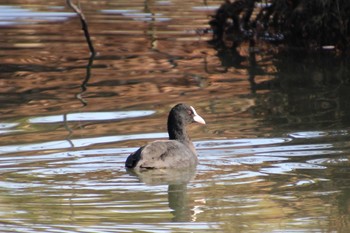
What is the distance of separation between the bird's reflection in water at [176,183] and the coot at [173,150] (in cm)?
6

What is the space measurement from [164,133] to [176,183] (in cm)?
231

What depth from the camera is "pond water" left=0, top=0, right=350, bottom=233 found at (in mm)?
8797

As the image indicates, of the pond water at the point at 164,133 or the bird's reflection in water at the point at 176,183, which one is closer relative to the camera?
the pond water at the point at 164,133

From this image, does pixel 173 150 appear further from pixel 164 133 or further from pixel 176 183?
pixel 164 133

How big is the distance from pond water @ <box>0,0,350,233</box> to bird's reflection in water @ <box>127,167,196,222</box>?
0.02 m

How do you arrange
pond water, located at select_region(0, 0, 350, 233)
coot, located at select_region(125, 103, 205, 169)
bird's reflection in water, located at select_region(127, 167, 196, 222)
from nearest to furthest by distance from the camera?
pond water, located at select_region(0, 0, 350, 233) < bird's reflection in water, located at select_region(127, 167, 196, 222) < coot, located at select_region(125, 103, 205, 169)

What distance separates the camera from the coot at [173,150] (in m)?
10.2

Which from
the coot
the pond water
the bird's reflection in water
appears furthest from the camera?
the coot

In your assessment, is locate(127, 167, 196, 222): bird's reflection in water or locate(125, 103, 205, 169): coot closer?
locate(127, 167, 196, 222): bird's reflection in water

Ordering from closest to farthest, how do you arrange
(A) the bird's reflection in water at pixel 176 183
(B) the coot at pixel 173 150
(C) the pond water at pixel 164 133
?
(C) the pond water at pixel 164 133, (A) the bird's reflection in water at pixel 176 183, (B) the coot at pixel 173 150

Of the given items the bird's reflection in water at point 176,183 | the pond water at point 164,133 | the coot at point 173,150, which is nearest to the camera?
the pond water at point 164,133

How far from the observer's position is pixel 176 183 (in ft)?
33.1

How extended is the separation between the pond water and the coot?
0.34 feet

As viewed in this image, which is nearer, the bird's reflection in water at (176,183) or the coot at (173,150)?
the bird's reflection in water at (176,183)
